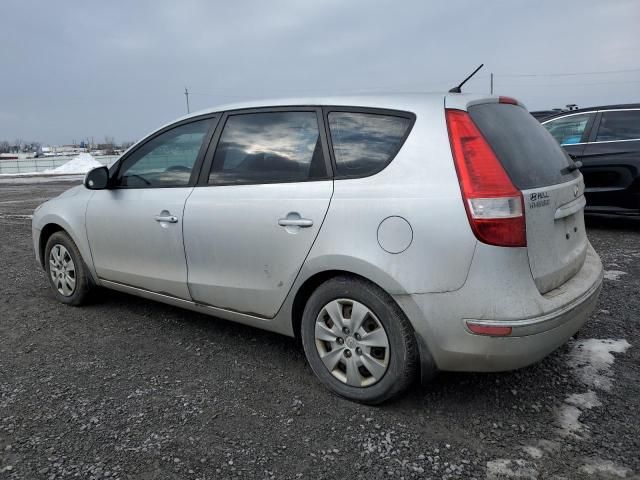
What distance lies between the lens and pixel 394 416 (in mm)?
2594

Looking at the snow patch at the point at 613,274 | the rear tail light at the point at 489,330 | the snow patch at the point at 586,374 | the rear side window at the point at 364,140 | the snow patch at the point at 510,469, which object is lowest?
the snow patch at the point at 510,469

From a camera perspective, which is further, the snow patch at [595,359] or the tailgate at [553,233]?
the snow patch at [595,359]

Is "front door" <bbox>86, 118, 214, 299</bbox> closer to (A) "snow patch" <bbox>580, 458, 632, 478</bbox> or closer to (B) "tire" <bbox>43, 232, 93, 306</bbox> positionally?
(B) "tire" <bbox>43, 232, 93, 306</bbox>

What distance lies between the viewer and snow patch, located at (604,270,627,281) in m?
4.75

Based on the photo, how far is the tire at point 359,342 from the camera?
8.13 feet

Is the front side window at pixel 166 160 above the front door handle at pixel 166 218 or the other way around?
above

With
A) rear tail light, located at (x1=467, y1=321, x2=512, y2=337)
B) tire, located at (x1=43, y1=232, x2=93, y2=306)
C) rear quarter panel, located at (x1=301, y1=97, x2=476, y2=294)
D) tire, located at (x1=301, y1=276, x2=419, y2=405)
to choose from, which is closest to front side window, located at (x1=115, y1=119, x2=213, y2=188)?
tire, located at (x1=43, y1=232, x2=93, y2=306)

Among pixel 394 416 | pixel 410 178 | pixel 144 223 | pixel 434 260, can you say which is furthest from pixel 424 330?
pixel 144 223

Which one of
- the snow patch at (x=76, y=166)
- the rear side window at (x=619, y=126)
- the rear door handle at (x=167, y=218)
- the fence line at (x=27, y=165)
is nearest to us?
the rear door handle at (x=167, y=218)

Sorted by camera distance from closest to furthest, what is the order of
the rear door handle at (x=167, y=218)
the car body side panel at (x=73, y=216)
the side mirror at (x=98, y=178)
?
the rear door handle at (x=167, y=218) → the side mirror at (x=98, y=178) → the car body side panel at (x=73, y=216)

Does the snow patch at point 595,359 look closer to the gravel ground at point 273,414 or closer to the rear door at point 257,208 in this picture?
the gravel ground at point 273,414

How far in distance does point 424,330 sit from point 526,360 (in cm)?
49

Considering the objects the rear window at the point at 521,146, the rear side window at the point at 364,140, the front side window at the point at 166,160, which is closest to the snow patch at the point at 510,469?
the rear window at the point at 521,146

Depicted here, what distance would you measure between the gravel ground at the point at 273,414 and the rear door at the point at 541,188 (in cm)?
69
